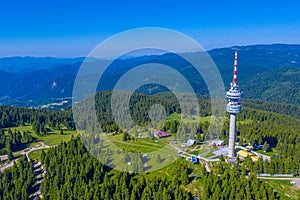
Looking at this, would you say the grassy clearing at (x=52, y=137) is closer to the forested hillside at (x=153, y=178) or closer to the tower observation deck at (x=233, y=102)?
the forested hillside at (x=153, y=178)

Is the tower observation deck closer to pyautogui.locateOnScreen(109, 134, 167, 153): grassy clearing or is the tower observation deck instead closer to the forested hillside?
the forested hillside

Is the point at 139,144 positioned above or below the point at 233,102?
below

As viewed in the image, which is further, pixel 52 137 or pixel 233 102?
pixel 52 137

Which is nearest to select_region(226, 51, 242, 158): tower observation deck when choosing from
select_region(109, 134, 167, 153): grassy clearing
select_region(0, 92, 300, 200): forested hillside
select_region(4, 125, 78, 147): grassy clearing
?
select_region(0, 92, 300, 200): forested hillside

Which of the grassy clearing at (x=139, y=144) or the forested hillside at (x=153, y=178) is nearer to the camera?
the forested hillside at (x=153, y=178)

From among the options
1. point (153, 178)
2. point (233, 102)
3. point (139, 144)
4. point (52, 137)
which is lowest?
point (52, 137)

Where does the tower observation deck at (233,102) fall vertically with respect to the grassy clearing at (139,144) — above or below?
above

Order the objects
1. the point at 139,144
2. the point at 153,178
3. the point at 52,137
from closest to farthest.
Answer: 1. the point at 153,178
2. the point at 139,144
3. the point at 52,137

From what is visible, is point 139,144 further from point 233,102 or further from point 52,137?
point 52,137

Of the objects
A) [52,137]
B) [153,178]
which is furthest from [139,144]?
[52,137]

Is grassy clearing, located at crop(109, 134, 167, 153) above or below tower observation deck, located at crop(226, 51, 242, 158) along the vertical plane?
below

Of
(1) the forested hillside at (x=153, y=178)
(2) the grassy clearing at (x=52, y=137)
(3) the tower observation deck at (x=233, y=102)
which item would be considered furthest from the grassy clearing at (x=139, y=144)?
(2) the grassy clearing at (x=52, y=137)

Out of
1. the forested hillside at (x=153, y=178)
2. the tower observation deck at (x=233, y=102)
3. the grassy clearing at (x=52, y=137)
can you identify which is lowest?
the grassy clearing at (x=52, y=137)

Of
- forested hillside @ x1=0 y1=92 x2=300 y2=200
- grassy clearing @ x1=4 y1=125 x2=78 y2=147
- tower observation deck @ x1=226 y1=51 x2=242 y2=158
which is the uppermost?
tower observation deck @ x1=226 y1=51 x2=242 y2=158
